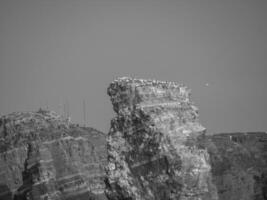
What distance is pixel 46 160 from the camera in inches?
2307

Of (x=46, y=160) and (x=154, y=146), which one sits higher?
(x=154, y=146)

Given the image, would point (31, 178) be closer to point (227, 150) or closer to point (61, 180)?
point (61, 180)

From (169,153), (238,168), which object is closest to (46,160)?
(238,168)

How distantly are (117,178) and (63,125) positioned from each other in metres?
28.6

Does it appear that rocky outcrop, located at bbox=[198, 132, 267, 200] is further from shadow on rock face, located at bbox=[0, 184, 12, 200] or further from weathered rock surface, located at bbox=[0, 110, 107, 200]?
shadow on rock face, located at bbox=[0, 184, 12, 200]

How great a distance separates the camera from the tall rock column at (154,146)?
36375 millimetres

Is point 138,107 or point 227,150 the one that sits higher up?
point 138,107

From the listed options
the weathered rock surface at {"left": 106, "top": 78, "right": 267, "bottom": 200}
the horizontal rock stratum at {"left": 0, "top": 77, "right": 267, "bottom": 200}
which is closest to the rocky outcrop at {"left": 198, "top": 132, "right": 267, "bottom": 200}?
the horizontal rock stratum at {"left": 0, "top": 77, "right": 267, "bottom": 200}

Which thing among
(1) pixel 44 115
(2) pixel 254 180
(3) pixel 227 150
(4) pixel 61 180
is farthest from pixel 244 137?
(1) pixel 44 115

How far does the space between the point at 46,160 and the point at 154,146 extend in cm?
2361

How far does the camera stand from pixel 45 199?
56.2m

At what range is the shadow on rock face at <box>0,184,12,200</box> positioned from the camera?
6550cm

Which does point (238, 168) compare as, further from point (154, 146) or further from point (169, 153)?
point (154, 146)

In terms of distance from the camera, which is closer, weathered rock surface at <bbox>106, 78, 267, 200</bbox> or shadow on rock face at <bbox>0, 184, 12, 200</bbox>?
weathered rock surface at <bbox>106, 78, 267, 200</bbox>
